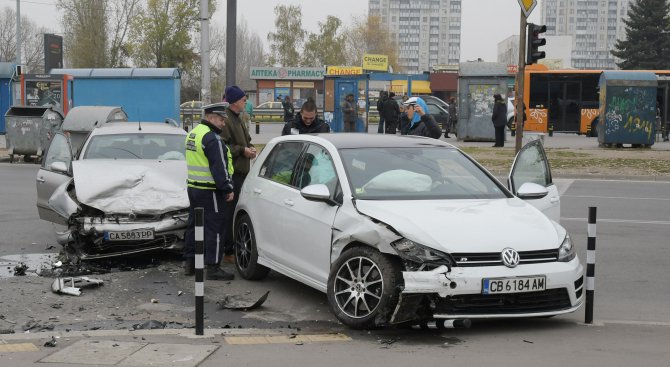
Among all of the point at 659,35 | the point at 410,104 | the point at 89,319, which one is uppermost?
the point at 659,35

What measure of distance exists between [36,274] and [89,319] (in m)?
2.05

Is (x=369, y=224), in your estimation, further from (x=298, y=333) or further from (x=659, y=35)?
(x=659, y=35)

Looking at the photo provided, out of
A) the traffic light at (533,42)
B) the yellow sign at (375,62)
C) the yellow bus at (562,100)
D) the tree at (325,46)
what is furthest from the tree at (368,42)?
the traffic light at (533,42)

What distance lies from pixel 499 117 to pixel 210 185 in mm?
20770

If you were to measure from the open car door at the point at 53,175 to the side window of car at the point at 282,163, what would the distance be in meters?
2.38

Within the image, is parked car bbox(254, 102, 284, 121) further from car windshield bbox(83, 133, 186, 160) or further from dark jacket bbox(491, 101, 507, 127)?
car windshield bbox(83, 133, 186, 160)

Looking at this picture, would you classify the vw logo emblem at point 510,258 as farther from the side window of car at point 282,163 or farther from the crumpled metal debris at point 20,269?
the crumpled metal debris at point 20,269

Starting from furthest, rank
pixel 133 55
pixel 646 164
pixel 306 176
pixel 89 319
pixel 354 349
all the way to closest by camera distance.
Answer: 1. pixel 133 55
2. pixel 646 164
3. pixel 306 176
4. pixel 89 319
5. pixel 354 349

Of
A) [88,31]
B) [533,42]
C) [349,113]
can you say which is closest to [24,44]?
[88,31]

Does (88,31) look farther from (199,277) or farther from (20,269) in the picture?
(199,277)

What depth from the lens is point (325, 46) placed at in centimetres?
9938

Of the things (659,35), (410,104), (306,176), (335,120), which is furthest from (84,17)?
(306,176)

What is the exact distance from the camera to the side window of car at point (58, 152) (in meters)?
11.5

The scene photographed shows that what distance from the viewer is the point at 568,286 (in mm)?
6660
